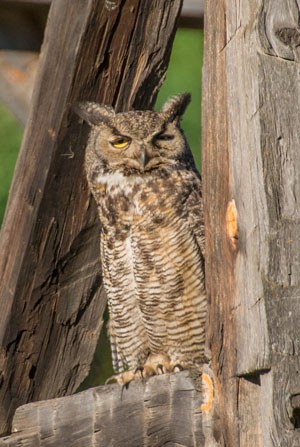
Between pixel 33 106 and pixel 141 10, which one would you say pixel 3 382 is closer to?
pixel 33 106

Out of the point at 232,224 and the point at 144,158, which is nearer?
the point at 232,224

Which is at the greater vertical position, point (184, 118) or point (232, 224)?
point (184, 118)

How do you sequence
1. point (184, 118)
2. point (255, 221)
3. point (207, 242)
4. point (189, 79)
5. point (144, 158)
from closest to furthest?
point (255, 221) → point (207, 242) → point (144, 158) → point (184, 118) → point (189, 79)

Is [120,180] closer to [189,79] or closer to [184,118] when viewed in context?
[184,118]

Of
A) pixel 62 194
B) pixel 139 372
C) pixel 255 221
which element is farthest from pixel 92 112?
pixel 255 221

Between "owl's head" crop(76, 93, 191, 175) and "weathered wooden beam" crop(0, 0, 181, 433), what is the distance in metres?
0.13

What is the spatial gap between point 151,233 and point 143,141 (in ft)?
1.14

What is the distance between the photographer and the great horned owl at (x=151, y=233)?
119 inches

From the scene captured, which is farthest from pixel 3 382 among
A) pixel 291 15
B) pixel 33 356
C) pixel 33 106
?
pixel 291 15

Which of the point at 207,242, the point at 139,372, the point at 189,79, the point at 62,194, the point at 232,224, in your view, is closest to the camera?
the point at 232,224

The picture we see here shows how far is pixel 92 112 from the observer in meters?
2.80

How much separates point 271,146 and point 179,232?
4.45 feet

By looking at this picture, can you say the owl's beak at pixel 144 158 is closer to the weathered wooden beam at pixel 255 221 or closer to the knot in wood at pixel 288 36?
the weathered wooden beam at pixel 255 221

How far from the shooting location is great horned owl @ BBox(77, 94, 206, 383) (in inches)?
119
